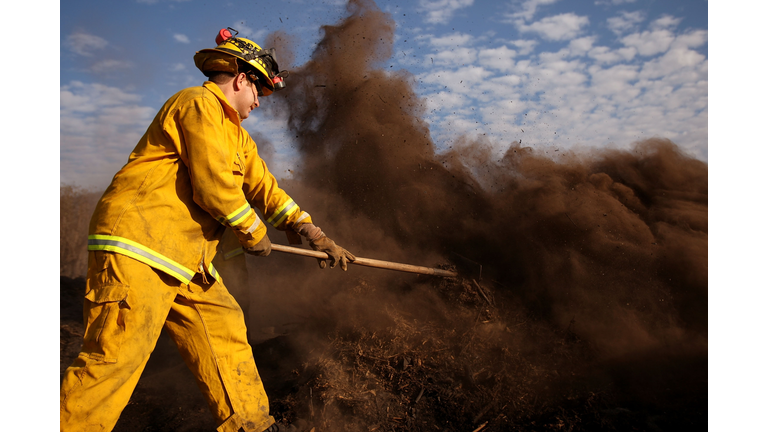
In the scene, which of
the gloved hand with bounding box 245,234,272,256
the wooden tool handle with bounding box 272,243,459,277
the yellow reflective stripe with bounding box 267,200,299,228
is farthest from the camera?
the wooden tool handle with bounding box 272,243,459,277

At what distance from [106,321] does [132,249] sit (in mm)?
379

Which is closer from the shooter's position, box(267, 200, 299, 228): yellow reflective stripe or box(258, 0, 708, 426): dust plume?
box(267, 200, 299, 228): yellow reflective stripe

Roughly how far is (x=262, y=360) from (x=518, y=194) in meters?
4.16

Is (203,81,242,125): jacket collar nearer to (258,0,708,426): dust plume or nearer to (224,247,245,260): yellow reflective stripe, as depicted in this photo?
(224,247,245,260): yellow reflective stripe

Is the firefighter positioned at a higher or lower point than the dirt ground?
higher

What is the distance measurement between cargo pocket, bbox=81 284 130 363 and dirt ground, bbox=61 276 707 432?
188 centimetres

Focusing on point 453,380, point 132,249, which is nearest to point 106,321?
point 132,249

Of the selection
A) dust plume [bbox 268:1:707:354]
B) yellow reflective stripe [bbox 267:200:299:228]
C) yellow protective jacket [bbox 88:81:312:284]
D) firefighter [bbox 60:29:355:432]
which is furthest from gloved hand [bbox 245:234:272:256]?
dust plume [bbox 268:1:707:354]

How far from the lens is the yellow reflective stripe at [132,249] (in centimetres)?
213

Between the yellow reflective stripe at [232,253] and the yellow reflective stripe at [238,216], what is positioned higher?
the yellow reflective stripe at [238,216]

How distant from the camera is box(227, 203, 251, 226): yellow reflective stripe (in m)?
2.40

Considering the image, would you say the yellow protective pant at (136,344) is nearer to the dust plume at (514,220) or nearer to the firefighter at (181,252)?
the firefighter at (181,252)

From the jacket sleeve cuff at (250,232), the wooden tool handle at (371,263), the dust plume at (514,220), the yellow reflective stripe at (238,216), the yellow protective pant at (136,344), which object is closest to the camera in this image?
the yellow protective pant at (136,344)

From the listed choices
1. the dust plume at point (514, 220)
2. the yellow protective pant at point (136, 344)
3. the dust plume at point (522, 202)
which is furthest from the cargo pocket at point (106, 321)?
the dust plume at point (522, 202)
